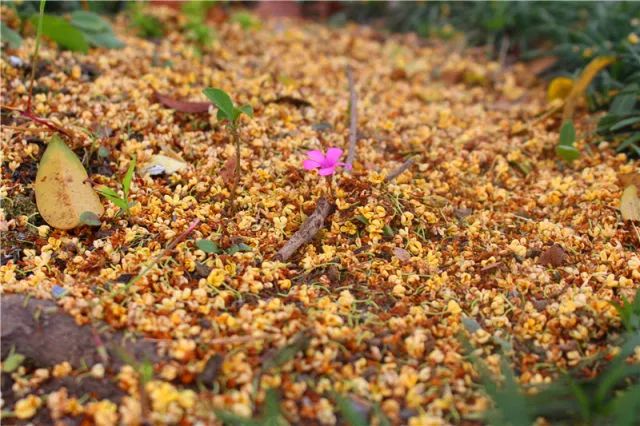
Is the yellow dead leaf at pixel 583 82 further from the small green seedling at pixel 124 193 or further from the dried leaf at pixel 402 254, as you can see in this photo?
the small green seedling at pixel 124 193

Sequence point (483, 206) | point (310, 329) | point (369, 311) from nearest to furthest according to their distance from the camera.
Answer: point (310, 329)
point (369, 311)
point (483, 206)

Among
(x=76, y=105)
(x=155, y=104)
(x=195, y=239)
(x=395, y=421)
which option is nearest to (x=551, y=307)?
(x=395, y=421)

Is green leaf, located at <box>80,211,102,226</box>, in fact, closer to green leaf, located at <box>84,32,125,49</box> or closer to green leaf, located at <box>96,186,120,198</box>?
green leaf, located at <box>96,186,120,198</box>

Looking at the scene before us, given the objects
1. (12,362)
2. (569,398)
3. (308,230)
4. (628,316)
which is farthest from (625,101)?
(12,362)

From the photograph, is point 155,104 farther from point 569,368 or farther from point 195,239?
point 569,368

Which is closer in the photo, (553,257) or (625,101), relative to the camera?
(553,257)

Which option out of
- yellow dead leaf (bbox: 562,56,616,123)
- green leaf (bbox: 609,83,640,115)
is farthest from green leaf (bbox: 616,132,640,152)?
yellow dead leaf (bbox: 562,56,616,123)

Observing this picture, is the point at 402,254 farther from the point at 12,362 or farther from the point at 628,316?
the point at 12,362
